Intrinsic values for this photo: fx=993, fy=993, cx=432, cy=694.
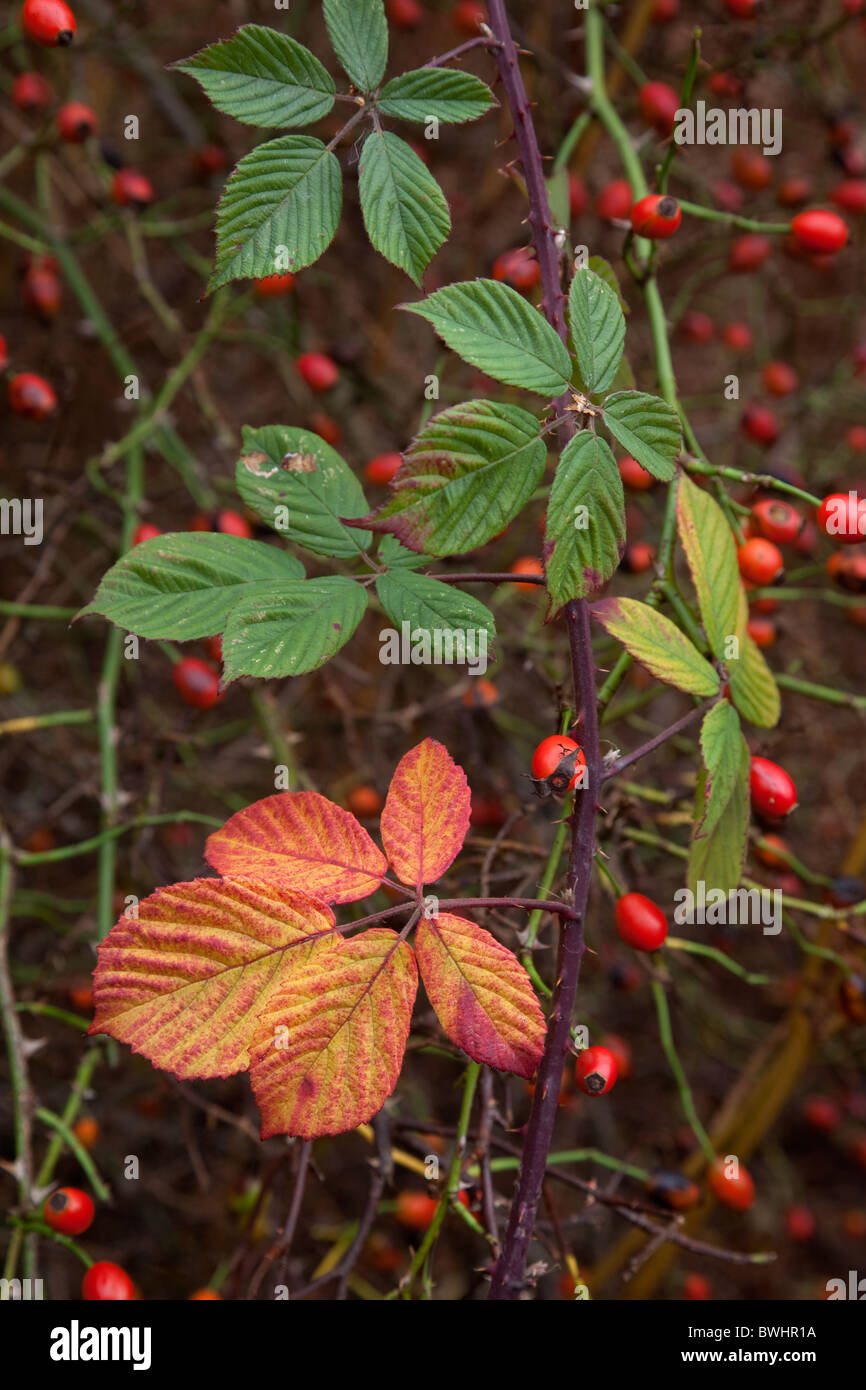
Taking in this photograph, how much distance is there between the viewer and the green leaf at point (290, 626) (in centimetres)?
60

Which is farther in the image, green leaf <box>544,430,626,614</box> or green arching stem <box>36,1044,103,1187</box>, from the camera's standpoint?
green arching stem <box>36,1044,103,1187</box>

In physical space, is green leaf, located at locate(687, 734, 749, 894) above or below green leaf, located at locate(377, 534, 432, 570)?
below

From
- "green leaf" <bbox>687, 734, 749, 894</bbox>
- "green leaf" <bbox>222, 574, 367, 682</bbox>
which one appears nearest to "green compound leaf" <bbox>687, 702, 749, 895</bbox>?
"green leaf" <bbox>687, 734, 749, 894</bbox>

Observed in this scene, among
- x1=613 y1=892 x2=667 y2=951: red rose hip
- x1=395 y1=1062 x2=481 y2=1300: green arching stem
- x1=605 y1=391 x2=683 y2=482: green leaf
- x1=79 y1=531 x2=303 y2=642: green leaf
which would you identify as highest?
x1=605 y1=391 x2=683 y2=482: green leaf

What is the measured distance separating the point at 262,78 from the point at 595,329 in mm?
280

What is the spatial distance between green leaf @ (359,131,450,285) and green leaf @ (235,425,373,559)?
141mm

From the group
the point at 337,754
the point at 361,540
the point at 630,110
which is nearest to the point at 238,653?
the point at 361,540

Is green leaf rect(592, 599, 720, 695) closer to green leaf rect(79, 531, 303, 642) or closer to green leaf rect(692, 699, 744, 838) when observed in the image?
green leaf rect(692, 699, 744, 838)

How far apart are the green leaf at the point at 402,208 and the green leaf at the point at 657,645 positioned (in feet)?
0.84

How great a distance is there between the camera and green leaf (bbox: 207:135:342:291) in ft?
2.06

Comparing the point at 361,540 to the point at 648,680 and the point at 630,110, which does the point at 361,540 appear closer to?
the point at 648,680

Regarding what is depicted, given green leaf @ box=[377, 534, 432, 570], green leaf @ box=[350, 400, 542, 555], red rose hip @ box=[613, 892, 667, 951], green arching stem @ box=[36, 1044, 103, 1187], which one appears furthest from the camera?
green arching stem @ box=[36, 1044, 103, 1187]

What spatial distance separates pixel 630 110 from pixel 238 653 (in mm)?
1403
